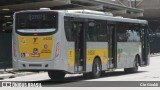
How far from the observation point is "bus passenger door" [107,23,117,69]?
23.0 m

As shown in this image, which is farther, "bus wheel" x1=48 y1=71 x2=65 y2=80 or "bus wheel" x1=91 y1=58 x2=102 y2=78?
"bus wheel" x1=91 y1=58 x2=102 y2=78

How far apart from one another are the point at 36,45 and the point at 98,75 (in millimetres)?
3992

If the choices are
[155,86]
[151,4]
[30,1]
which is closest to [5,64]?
[30,1]

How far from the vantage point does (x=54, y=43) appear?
18.8 meters

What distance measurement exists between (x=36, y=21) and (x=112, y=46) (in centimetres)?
548

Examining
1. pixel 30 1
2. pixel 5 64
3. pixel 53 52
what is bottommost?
pixel 5 64

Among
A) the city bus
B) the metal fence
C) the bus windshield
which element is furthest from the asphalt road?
the metal fence

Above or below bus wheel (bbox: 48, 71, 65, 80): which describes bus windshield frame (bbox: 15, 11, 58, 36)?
above

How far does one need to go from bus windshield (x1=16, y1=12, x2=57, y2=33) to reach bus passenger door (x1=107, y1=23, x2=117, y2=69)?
467 cm

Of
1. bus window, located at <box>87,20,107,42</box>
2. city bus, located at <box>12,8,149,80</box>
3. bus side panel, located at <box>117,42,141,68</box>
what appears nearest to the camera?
city bus, located at <box>12,8,149,80</box>

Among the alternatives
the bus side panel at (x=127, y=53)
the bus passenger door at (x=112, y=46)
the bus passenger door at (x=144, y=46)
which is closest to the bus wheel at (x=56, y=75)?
the bus passenger door at (x=112, y=46)

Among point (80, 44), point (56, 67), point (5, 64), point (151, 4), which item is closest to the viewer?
point (56, 67)

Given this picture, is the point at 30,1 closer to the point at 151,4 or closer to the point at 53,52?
the point at 53,52

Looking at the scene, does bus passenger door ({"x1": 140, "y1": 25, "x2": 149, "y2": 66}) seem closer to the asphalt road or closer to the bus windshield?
the asphalt road
